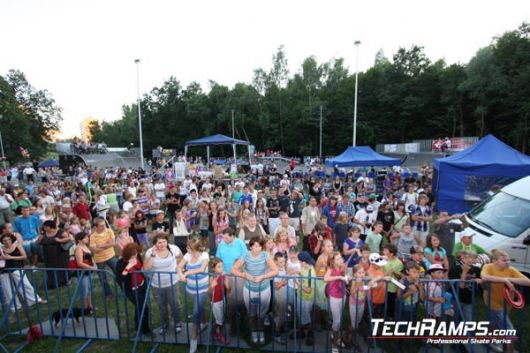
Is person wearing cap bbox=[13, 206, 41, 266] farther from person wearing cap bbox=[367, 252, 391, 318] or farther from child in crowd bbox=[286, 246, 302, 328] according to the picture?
person wearing cap bbox=[367, 252, 391, 318]

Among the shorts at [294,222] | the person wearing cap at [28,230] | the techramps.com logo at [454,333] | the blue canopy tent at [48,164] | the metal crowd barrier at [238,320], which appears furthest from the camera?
the blue canopy tent at [48,164]

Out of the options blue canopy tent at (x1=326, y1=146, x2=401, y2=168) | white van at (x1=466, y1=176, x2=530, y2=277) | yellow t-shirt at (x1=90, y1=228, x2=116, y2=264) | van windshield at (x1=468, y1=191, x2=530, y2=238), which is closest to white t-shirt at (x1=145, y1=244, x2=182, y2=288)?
yellow t-shirt at (x1=90, y1=228, x2=116, y2=264)

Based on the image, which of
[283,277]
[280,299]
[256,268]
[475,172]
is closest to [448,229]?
[280,299]

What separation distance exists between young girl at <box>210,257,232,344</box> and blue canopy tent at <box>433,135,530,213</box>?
32.6ft

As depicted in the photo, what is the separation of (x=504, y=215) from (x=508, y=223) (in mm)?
309

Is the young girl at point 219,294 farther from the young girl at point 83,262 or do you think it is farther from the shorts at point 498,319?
the shorts at point 498,319

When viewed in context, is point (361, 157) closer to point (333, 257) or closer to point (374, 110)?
point (333, 257)

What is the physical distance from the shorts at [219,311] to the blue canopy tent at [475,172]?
32.7ft

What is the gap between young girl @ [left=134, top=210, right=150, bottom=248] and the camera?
23.2ft

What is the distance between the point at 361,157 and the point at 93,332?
13.8 m

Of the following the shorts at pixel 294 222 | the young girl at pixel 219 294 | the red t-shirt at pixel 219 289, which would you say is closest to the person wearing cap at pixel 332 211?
the shorts at pixel 294 222

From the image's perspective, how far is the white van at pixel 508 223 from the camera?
5.39m

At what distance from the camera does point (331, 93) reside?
48844 mm

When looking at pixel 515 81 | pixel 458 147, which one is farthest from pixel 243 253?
pixel 515 81
